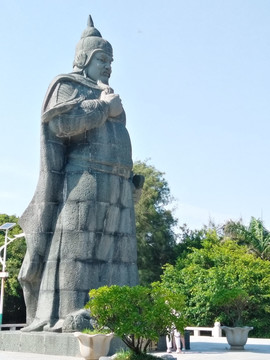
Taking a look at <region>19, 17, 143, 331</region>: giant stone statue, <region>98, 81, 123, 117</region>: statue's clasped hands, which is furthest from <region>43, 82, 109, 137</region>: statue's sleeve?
<region>98, 81, 123, 117</region>: statue's clasped hands

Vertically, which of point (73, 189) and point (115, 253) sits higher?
point (73, 189)

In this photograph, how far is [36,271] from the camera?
11039 mm

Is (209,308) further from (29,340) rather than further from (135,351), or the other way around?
(135,351)

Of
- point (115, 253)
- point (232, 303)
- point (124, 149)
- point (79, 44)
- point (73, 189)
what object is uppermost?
point (79, 44)

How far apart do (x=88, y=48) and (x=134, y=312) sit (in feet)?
21.4

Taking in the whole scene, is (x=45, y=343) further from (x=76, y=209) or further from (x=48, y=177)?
(x=48, y=177)

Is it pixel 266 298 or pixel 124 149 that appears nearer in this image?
pixel 124 149

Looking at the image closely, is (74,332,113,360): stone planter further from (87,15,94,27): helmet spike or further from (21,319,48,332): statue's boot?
(87,15,94,27): helmet spike

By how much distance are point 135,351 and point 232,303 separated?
747cm

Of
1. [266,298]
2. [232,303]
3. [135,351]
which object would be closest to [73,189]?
[135,351]

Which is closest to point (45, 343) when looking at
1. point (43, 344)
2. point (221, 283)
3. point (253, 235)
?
point (43, 344)

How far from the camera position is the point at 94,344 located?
8516mm

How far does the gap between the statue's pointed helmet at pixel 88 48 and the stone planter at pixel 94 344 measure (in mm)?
6037

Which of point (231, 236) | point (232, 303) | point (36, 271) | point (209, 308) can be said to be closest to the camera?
point (36, 271)
